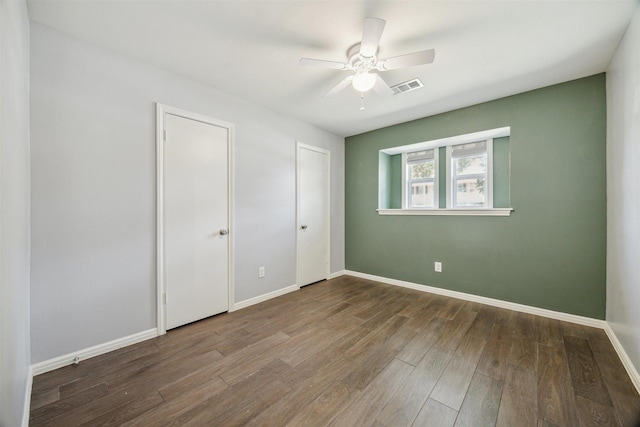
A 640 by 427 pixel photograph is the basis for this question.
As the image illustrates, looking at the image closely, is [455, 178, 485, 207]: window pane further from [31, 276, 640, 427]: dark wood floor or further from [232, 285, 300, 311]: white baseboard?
[232, 285, 300, 311]: white baseboard

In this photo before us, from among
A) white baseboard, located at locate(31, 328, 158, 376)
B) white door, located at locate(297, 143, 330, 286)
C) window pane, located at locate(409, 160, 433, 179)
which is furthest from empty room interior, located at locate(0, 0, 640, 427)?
window pane, located at locate(409, 160, 433, 179)

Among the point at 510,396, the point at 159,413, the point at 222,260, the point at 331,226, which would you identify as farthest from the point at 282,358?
the point at 331,226

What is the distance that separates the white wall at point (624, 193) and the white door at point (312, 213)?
3.12m

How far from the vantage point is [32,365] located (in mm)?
1659

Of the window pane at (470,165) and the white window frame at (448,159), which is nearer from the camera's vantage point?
the white window frame at (448,159)

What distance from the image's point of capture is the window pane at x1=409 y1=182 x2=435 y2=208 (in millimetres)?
3779

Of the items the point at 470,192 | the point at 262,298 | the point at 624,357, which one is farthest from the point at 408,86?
the point at 262,298

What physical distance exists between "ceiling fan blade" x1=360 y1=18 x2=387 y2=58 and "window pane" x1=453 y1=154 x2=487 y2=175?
96.2 inches

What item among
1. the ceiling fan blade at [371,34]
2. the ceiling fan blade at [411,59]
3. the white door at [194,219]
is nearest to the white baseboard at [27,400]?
the white door at [194,219]

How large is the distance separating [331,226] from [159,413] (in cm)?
315

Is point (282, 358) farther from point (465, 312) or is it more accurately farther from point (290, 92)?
point (290, 92)

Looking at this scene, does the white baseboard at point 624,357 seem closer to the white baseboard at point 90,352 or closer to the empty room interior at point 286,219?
the empty room interior at point 286,219

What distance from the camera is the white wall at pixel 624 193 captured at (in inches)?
64.7

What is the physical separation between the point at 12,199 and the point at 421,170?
4194mm
